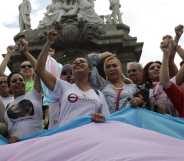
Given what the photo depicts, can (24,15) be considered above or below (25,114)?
above

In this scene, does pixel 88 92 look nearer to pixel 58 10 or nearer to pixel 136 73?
pixel 136 73

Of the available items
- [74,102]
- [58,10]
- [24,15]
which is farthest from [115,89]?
[24,15]

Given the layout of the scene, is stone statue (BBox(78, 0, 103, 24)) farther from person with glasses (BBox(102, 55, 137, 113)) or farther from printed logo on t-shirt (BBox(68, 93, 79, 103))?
printed logo on t-shirt (BBox(68, 93, 79, 103))

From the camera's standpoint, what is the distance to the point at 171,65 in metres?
6.90

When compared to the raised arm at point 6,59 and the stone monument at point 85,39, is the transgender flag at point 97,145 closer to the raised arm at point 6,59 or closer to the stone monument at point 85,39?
the raised arm at point 6,59

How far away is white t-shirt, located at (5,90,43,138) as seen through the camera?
594 cm

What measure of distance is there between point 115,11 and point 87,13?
8.24 feet

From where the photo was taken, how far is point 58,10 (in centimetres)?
2211

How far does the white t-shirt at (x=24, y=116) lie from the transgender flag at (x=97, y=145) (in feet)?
1.81

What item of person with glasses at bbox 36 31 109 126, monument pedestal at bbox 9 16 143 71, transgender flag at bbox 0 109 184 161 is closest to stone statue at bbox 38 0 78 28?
monument pedestal at bbox 9 16 143 71

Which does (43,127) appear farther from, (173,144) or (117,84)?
(173,144)

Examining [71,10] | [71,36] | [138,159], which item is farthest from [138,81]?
[71,10]

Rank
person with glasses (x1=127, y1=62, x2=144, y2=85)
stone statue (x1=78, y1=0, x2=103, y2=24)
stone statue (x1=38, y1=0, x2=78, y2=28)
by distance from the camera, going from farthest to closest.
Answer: stone statue (x1=38, y1=0, x2=78, y2=28) < stone statue (x1=78, y1=0, x2=103, y2=24) < person with glasses (x1=127, y1=62, x2=144, y2=85)

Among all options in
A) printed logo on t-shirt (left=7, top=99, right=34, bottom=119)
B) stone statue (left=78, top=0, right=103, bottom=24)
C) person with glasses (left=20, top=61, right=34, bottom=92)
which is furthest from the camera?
stone statue (left=78, top=0, right=103, bottom=24)
